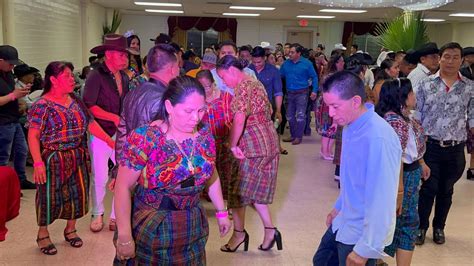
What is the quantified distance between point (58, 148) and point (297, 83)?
4882 millimetres

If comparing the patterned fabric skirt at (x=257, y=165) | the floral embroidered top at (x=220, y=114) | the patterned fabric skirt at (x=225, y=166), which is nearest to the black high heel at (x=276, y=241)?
the patterned fabric skirt at (x=257, y=165)

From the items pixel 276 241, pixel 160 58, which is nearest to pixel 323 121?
pixel 276 241

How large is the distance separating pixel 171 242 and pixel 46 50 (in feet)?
24.2

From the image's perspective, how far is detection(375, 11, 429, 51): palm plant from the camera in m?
6.97

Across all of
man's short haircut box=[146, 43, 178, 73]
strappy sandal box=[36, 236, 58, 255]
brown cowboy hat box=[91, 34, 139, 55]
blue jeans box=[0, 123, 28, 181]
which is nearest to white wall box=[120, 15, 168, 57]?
blue jeans box=[0, 123, 28, 181]

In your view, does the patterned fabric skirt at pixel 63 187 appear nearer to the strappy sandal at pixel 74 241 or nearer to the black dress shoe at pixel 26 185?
the strappy sandal at pixel 74 241

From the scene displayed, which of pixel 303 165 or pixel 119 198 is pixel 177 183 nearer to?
pixel 119 198

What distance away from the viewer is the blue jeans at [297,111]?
299 inches

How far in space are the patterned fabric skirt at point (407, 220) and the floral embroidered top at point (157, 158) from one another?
4.63 feet

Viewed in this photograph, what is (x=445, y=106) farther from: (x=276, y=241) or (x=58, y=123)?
(x=58, y=123)

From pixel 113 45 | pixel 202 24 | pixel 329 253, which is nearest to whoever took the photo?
pixel 329 253

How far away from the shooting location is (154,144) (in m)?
1.92

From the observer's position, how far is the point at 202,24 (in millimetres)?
17453

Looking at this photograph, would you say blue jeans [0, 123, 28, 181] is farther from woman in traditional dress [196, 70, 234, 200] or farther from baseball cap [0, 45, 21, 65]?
woman in traditional dress [196, 70, 234, 200]
